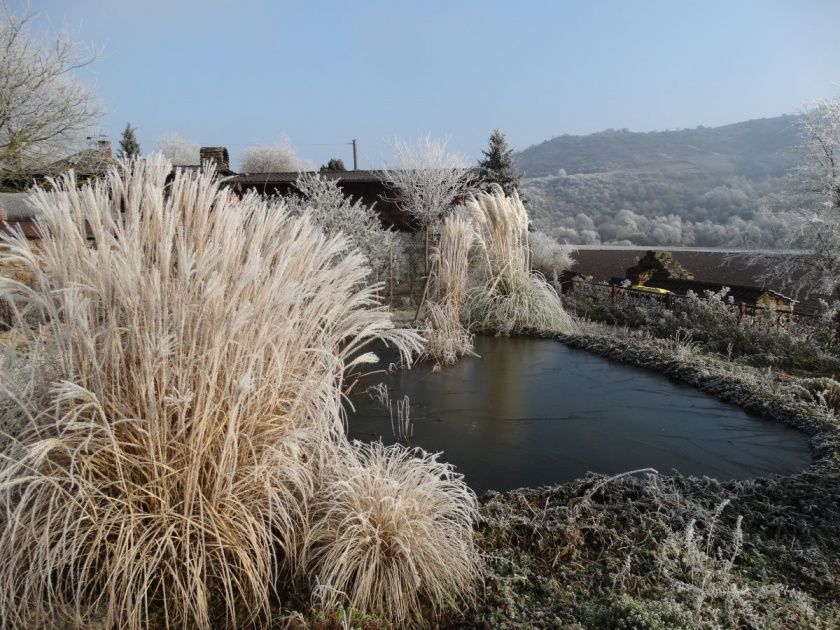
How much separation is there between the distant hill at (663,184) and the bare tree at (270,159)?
15234mm

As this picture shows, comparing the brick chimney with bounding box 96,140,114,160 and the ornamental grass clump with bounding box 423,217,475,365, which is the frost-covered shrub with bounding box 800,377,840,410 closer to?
the ornamental grass clump with bounding box 423,217,475,365

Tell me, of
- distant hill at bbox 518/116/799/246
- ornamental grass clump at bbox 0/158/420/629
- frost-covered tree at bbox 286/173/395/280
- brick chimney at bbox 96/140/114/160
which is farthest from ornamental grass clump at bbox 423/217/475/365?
distant hill at bbox 518/116/799/246

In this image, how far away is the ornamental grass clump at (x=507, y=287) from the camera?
7.91m

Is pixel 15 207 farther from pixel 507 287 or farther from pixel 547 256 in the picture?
pixel 547 256

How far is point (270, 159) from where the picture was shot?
35469mm

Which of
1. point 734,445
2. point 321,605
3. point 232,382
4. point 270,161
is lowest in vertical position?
point 734,445

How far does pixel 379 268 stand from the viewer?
13.4 metres

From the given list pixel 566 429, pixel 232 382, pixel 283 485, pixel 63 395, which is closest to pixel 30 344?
pixel 63 395

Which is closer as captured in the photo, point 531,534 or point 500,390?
point 531,534

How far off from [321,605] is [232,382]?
0.78 meters

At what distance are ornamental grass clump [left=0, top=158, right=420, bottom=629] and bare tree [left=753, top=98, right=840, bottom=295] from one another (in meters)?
14.3

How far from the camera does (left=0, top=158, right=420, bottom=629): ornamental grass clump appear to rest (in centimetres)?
166

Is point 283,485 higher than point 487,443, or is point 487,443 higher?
point 283,485

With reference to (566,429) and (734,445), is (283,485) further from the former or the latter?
(734,445)
